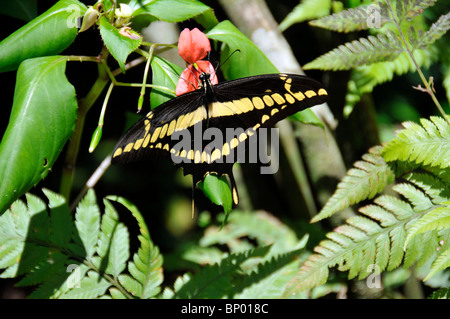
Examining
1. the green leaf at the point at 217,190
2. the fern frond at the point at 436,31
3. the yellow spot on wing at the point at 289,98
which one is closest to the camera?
the green leaf at the point at 217,190

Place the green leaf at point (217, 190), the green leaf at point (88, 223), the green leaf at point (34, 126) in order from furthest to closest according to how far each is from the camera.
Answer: the green leaf at point (88, 223) → the green leaf at point (217, 190) → the green leaf at point (34, 126)

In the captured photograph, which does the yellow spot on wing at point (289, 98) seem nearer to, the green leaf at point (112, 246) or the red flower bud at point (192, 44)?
the red flower bud at point (192, 44)

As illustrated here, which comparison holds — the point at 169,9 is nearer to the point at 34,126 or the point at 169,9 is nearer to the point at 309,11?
the point at 34,126

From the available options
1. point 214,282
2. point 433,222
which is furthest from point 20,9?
point 433,222

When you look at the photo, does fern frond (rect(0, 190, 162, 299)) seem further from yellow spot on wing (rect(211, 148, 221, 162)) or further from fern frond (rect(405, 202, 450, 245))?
fern frond (rect(405, 202, 450, 245))

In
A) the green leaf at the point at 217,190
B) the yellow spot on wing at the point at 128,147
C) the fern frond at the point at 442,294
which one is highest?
the yellow spot on wing at the point at 128,147

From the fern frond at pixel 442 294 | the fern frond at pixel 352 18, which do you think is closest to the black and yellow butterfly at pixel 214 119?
the fern frond at pixel 352 18

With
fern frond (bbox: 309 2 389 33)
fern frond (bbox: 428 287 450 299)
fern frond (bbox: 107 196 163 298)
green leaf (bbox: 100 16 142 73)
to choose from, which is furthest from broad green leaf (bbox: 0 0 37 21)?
fern frond (bbox: 428 287 450 299)
